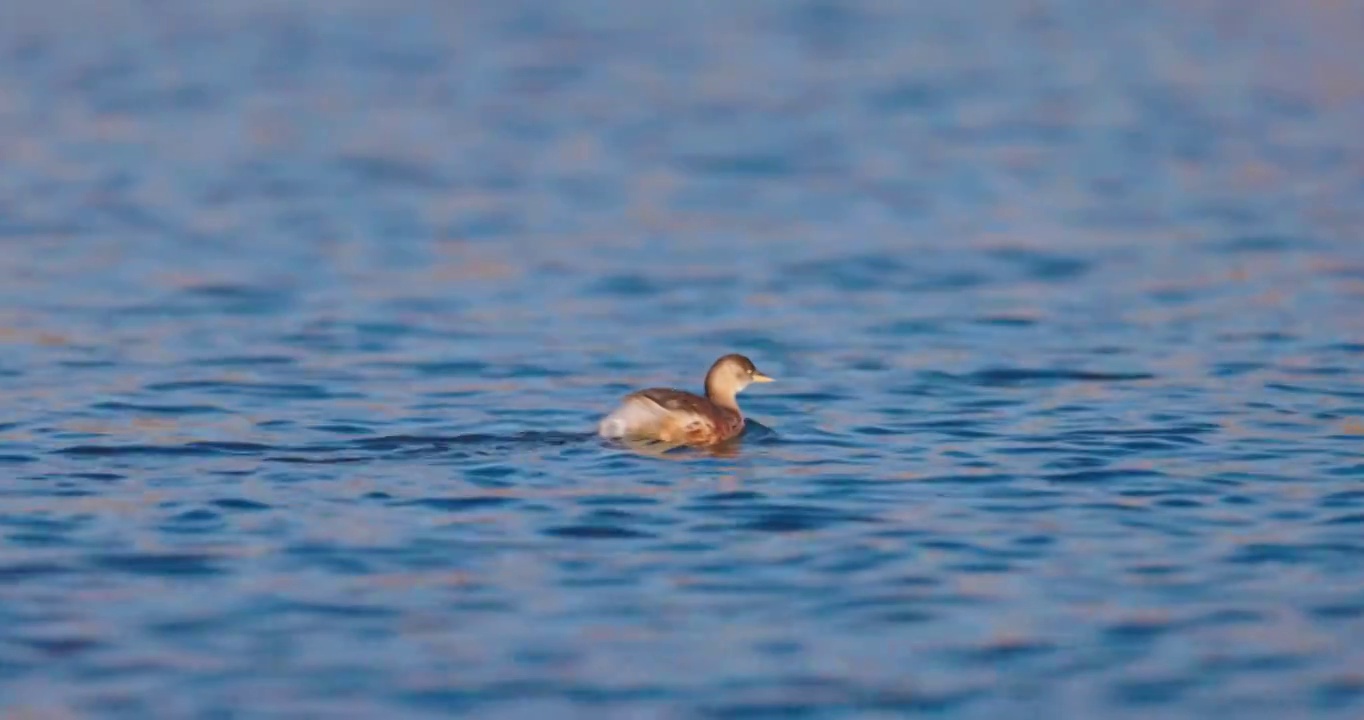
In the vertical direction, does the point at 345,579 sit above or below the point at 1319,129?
below

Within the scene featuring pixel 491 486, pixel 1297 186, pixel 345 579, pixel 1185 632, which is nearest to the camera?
pixel 1185 632

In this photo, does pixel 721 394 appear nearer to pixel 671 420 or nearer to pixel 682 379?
pixel 671 420

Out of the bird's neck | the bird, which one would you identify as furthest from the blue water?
the bird's neck

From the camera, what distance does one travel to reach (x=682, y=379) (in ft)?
48.9

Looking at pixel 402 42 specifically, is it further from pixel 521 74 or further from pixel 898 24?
pixel 898 24

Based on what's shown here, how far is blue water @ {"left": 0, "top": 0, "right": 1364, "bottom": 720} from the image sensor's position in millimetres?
9047

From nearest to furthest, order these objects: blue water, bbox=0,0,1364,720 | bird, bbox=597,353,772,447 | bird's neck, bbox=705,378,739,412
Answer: blue water, bbox=0,0,1364,720, bird, bbox=597,353,772,447, bird's neck, bbox=705,378,739,412

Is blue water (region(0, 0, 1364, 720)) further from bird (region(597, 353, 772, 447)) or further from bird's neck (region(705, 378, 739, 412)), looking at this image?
bird's neck (region(705, 378, 739, 412))

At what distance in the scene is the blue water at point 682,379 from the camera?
905 cm

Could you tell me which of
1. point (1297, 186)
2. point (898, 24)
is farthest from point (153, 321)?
point (898, 24)

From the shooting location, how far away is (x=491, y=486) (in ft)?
38.2

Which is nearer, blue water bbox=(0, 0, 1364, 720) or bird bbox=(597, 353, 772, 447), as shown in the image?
blue water bbox=(0, 0, 1364, 720)

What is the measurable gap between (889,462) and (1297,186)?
34.9ft

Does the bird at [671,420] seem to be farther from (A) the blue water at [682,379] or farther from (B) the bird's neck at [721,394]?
(A) the blue water at [682,379]
